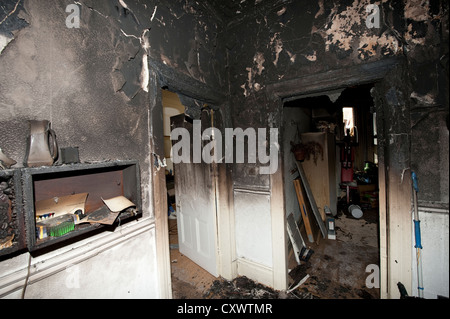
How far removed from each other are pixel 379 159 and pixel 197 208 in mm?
2344

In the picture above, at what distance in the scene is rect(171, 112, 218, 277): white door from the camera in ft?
8.61

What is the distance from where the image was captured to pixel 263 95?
2371mm

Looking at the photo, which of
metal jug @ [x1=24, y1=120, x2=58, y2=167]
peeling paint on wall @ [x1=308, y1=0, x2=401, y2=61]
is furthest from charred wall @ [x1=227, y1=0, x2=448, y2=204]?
metal jug @ [x1=24, y1=120, x2=58, y2=167]

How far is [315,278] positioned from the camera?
267 cm

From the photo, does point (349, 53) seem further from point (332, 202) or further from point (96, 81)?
point (332, 202)

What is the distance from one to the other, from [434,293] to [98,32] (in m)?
3.46

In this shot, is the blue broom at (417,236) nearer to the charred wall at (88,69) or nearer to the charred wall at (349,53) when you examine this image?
the charred wall at (349,53)

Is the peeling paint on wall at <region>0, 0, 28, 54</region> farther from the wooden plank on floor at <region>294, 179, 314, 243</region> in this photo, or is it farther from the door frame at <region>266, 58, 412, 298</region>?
the wooden plank on floor at <region>294, 179, 314, 243</region>

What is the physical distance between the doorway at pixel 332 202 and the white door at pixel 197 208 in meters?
1.20

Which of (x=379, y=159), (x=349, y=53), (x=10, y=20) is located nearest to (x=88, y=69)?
(x=10, y=20)

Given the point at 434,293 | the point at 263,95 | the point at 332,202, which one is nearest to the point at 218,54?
the point at 263,95

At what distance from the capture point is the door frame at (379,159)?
169 cm

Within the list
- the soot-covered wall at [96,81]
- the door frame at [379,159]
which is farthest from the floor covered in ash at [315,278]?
the soot-covered wall at [96,81]
